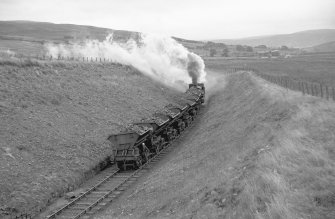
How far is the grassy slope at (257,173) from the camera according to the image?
10289 mm

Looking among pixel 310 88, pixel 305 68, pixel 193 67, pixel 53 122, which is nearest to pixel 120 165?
pixel 53 122

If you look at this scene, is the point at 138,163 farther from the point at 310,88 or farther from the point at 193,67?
→ the point at 193,67

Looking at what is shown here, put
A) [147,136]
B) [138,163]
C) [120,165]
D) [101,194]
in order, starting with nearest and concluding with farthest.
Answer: [101,194] < [120,165] < [138,163] < [147,136]

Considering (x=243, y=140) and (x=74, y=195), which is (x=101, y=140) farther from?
(x=243, y=140)

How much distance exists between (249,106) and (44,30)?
163156mm

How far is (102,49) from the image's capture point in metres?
67.2

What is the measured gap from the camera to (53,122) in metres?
26.6

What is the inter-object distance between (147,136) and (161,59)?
3574 centimetres

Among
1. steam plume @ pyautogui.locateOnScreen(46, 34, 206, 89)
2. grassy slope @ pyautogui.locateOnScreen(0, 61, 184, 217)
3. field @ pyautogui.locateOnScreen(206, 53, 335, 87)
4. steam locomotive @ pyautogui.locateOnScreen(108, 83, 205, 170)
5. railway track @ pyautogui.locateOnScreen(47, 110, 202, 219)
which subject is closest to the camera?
railway track @ pyautogui.locateOnScreen(47, 110, 202, 219)

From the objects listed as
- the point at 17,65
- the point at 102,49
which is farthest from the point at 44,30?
the point at 17,65

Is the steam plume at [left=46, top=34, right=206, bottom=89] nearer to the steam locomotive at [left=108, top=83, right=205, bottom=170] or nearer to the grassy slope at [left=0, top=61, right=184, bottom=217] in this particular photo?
the grassy slope at [left=0, top=61, right=184, bottom=217]

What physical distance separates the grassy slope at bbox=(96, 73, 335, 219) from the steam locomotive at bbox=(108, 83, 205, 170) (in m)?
2.20

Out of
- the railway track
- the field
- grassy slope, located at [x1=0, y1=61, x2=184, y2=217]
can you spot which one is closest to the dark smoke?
the field

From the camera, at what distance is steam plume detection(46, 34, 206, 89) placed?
56.7m
